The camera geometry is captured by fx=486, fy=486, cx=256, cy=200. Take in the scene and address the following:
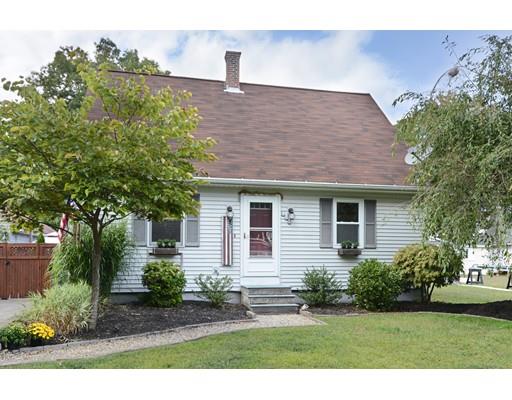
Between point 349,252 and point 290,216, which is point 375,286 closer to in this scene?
point 349,252

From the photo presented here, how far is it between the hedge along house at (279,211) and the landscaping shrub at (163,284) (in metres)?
0.56

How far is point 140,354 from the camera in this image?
6.02 m

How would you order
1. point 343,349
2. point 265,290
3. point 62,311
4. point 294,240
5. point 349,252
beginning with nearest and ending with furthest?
1. point 343,349
2. point 62,311
3. point 265,290
4. point 294,240
5. point 349,252

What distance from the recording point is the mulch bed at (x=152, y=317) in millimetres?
7371

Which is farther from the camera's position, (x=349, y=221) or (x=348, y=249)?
(x=349, y=221)

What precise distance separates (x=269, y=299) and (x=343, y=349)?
3838 mm

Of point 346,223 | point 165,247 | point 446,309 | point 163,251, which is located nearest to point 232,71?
point 346,223

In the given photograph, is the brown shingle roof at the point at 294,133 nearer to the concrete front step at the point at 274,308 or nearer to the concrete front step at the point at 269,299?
the concrete front step at the point at 269,299

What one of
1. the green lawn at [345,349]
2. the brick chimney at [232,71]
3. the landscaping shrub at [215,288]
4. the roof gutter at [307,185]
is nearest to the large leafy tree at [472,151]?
the green lawn at [345,349]

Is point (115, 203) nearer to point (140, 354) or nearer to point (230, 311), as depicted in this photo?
point (140, 354)

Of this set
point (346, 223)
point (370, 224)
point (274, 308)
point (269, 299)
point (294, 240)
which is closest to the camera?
point (274, 308)

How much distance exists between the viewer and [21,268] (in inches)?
453
